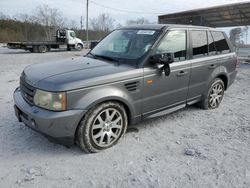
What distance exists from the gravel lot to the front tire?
0.13 metres

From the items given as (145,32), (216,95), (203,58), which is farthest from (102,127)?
(216,95)

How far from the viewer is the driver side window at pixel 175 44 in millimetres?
4014

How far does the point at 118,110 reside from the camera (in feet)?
11.6

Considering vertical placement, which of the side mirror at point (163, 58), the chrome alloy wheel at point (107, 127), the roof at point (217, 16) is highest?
the roof at point (217, 16)

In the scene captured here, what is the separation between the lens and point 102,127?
3467 mm

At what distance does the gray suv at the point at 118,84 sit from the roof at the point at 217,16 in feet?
39.9

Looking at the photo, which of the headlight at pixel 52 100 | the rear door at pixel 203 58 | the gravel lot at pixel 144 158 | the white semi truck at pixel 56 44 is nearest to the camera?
the gravel lot at pixel 144 158

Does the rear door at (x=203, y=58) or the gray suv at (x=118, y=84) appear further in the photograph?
the rear door at (x=203, y=58)

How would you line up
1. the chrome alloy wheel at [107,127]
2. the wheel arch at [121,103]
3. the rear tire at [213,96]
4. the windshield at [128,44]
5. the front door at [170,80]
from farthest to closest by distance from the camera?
the rear tire at [213,96] → the windshield at [128,44] → the front door at [170,80] → the chrome alloy wheel at [107,127] → the wheel arch at [121,103]

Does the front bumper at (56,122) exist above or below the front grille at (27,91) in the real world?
below

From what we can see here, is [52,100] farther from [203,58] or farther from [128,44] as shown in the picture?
[203,58]

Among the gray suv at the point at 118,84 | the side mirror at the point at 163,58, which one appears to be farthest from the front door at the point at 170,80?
the side mirror at the point at 163,58

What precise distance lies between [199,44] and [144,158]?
2.63 meters

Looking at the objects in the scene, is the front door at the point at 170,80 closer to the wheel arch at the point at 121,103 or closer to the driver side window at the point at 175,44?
the driver side window at the point at 175,44
